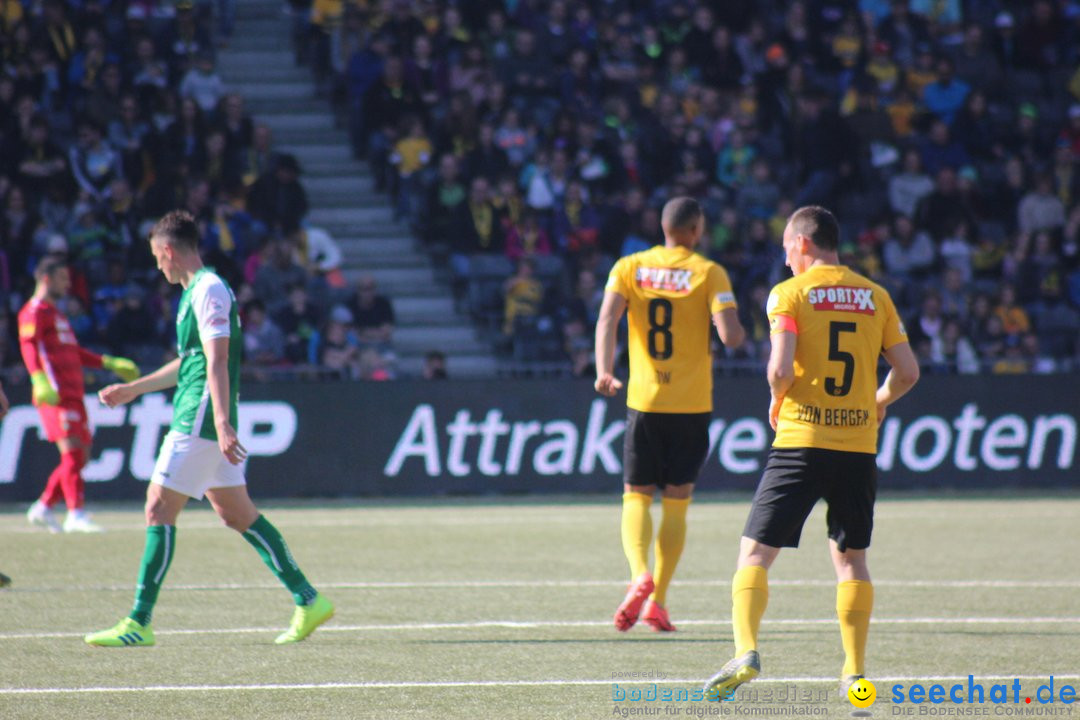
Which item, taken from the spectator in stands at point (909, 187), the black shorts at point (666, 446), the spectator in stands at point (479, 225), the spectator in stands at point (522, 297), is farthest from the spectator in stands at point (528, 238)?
the black shorts at point (666, 446)

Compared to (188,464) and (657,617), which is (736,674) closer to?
(657,617)

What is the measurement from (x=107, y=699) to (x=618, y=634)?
3.05 meters

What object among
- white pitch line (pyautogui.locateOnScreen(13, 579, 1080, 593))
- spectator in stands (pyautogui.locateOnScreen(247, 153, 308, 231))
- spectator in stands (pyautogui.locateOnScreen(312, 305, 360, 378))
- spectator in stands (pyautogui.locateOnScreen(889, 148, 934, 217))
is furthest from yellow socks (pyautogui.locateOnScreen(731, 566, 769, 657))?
spectator in stands (pyautogui.locateOnScreen(889, 148, 934, 217))

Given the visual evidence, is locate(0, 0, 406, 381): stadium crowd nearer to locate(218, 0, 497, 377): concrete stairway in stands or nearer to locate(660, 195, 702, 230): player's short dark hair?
locate(218, 0, 497, 377): concrete stairway in stands

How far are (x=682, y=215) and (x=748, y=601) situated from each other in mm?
2989

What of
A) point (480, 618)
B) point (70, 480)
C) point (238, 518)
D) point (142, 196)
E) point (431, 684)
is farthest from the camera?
point (142, 196)

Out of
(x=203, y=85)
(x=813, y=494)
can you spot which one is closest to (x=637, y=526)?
(x=813, y=494)

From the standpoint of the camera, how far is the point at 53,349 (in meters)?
13.6

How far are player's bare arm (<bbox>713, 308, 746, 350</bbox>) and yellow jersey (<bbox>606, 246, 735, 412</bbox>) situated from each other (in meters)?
0.14

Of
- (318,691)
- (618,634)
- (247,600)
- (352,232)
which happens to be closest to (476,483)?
(352,232)

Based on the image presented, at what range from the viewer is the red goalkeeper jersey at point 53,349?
44.2 ft

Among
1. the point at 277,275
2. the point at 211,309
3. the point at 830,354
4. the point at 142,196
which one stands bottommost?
the point at 277,275

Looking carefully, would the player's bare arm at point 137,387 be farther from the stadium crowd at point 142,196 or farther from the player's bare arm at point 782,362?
the stadium crowd at point 142,196

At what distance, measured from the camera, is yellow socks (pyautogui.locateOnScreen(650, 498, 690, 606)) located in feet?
29.8
